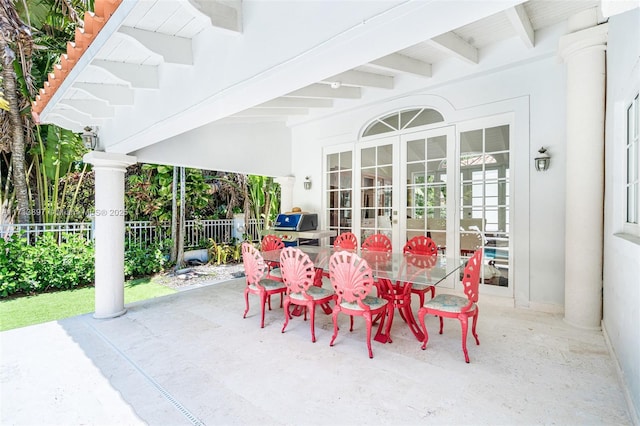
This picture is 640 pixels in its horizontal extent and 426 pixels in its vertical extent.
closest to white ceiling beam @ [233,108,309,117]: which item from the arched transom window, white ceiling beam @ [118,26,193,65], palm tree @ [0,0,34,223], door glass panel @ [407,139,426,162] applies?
the arched transom window

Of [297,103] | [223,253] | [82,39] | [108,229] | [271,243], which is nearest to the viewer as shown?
[82,39]

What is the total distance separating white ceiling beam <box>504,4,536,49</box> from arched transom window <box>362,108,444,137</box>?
4.85ft

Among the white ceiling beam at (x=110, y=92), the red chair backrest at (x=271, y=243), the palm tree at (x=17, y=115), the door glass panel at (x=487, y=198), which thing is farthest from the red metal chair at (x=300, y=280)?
the palm tree at (x=17, y=115)

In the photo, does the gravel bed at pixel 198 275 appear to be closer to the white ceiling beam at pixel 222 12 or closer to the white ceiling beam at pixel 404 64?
the white ceiling beam at pixel 404 64

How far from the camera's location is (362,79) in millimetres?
4715

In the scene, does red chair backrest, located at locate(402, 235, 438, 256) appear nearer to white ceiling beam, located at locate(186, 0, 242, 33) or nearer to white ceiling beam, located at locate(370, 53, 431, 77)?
white ceiling beam, located at locate(370, 53, 431, 77)

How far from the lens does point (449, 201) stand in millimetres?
5008

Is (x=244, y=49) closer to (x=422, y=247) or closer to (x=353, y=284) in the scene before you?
(x=353, y=284)

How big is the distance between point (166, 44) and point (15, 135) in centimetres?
548

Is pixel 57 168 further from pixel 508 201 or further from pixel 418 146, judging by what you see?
pixel 508 201

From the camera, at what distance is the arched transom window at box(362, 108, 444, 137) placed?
5.21m

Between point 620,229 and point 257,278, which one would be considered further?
point 257,278

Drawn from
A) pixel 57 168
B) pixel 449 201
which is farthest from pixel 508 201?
pixel 57 168

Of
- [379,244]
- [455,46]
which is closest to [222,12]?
[455,46]
